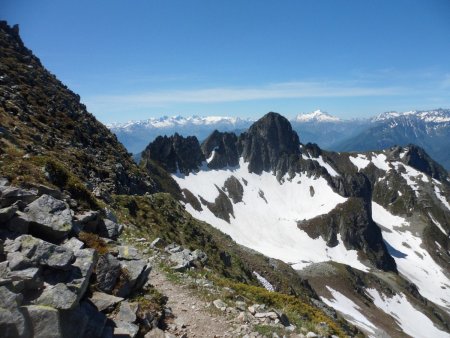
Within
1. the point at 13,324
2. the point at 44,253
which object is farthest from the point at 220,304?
the point at 13,324

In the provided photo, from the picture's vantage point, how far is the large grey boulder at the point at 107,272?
14.2 meters

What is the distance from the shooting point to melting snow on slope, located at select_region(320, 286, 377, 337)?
9723 cm

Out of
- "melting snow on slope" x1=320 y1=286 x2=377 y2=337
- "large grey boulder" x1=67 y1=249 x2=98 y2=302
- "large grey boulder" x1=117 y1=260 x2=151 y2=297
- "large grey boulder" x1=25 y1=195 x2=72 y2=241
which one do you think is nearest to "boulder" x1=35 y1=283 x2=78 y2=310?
"large grey boulder" x1=67 y1=249 x2=98 y2=302

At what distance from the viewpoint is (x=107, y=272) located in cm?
1448

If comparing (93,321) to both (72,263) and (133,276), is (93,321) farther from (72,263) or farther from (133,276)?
(133,276)

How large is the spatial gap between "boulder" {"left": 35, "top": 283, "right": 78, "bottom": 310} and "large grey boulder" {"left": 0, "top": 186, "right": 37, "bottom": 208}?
A: 4458 millimetres

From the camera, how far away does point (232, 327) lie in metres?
16.1

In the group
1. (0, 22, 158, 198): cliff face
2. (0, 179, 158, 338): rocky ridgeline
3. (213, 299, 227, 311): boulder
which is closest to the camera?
(0, 179, 158, 338): rocky ridgeline

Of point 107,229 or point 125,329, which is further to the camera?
point 107,229

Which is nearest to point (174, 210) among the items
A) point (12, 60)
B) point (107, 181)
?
point (107, 181)

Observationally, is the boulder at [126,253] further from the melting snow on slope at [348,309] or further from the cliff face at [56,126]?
the melting snow on slope at [348,309]

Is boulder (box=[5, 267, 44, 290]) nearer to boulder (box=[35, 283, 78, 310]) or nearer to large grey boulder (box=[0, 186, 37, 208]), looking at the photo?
boulder (box=[35, 283, 78, 310])

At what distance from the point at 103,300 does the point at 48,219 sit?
3.70 metres

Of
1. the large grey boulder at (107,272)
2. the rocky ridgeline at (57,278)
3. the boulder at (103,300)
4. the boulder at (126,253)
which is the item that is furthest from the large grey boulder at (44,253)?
the boulder at (126,253)
